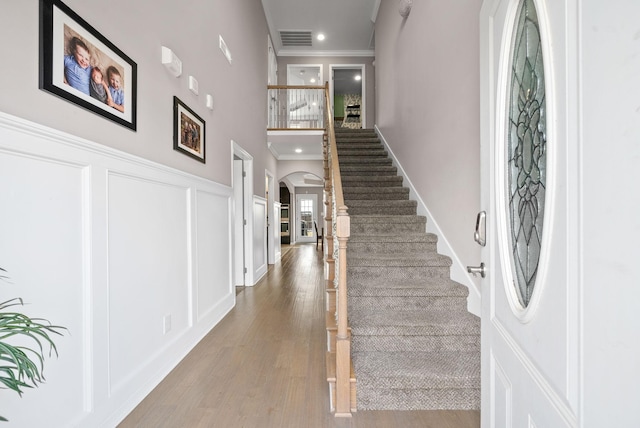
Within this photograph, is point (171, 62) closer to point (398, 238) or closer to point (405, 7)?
point (398, 238)

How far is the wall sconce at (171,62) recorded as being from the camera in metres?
2.20

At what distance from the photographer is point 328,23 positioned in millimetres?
7027

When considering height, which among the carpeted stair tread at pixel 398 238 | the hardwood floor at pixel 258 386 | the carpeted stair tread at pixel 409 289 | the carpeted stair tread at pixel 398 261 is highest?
the carpeted stair tread at pixel 398 238

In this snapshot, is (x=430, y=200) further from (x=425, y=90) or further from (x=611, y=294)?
(x=611, y=294)

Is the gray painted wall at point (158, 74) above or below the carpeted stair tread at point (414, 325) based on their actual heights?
above

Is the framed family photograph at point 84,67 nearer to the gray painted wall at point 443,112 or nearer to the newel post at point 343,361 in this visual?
the newel post at point 343,361

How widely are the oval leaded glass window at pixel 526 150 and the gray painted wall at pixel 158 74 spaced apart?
5.76 ft

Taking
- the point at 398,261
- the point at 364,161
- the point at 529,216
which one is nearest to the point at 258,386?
the point at 398,261

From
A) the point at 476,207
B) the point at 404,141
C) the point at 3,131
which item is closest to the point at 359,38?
the point at 404,141

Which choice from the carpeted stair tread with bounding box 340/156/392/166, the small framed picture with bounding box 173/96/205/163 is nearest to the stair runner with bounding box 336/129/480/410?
the carpeted stair tread with bounding box 340/156/392/166

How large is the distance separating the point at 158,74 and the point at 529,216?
2362 millimetres

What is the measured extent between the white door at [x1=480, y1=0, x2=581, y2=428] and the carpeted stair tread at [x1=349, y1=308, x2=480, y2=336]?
1025 mm

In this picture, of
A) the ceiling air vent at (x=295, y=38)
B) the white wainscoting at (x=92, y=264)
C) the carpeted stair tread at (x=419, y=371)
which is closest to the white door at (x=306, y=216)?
the ceiling air vent at (x=295, y=38)

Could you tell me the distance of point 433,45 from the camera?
124 inches
